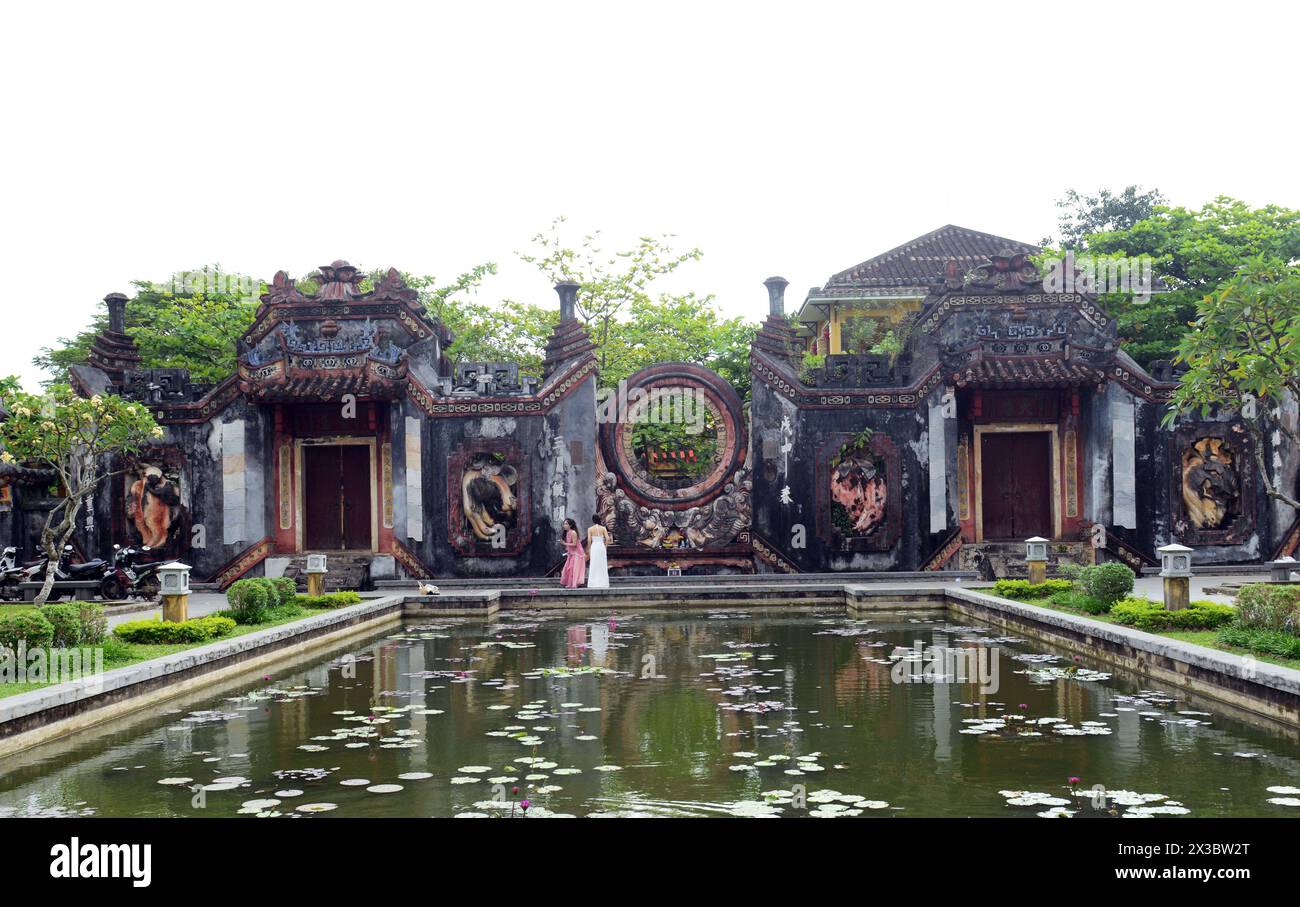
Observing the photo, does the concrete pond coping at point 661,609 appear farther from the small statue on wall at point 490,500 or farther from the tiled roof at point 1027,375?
the tiled roof at point 1027,375

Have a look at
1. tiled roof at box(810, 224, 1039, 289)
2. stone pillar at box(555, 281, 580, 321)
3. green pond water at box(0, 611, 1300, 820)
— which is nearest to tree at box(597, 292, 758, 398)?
tiled roof at box(810, 224, 1039, 289)

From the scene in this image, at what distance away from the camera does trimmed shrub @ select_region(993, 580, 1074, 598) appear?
45.2ft

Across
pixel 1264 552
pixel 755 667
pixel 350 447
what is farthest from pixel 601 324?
pixel 755 667

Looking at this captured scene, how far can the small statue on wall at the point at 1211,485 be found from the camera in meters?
18.9

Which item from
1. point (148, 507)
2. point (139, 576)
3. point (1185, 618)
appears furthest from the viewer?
point (148, 507)

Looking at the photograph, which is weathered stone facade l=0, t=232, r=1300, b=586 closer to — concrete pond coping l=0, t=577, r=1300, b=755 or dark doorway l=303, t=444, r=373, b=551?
dark doorway l=303, t=444, r=373, b=551

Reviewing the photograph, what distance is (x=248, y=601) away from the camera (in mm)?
11961

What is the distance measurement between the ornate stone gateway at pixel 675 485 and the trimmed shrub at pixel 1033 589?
554 cm

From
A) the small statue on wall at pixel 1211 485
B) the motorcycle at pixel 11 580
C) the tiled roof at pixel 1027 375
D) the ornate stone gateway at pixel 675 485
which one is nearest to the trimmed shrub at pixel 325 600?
the motorcycle at pixel 11 580

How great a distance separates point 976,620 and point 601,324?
59.0 feet

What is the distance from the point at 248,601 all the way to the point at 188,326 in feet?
49.7

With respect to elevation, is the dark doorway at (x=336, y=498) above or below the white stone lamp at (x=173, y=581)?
above
